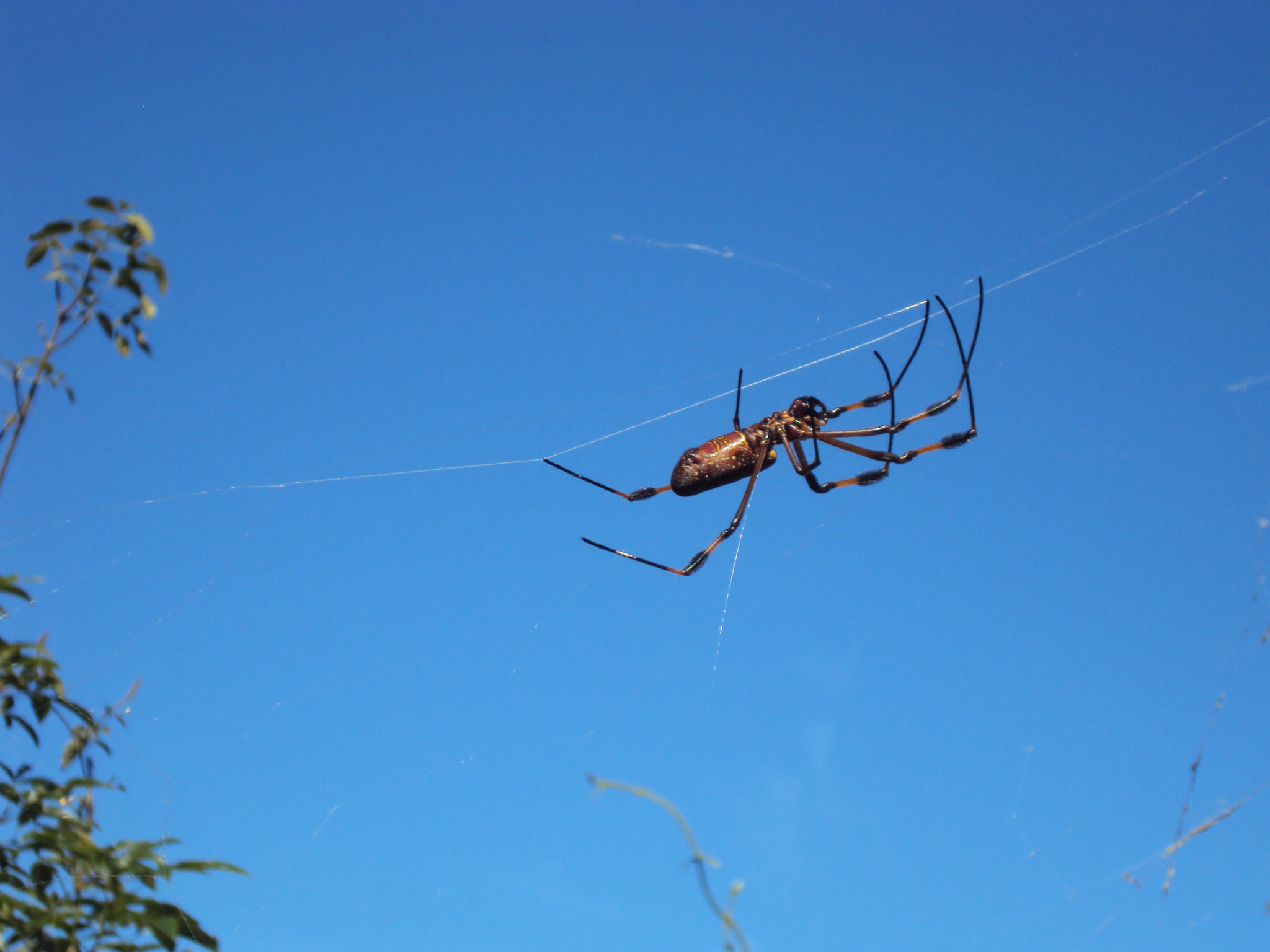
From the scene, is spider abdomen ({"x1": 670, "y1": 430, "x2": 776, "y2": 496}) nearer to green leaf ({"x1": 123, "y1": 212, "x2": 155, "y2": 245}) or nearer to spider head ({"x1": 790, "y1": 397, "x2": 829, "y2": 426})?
spider head ({"x1": 790, "y1": 397, "x2": 829, "y2": 426})

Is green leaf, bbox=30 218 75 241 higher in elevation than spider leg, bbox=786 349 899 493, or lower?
lower

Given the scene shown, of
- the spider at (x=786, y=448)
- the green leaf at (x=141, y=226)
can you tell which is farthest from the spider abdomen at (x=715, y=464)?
the green leaf at (x=141, y=226)

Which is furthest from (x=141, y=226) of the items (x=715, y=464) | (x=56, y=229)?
(x=715, y=464)

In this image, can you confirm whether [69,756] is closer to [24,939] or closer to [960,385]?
[24,939]

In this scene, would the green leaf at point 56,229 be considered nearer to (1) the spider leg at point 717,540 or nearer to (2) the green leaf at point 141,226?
(2) the green leaf at point 141,226

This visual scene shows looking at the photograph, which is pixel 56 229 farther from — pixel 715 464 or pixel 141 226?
pixel 715 464


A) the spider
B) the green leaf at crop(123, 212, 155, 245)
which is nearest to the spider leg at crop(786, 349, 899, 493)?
the spider

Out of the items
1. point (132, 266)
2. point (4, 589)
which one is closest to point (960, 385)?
point (132, 266)
